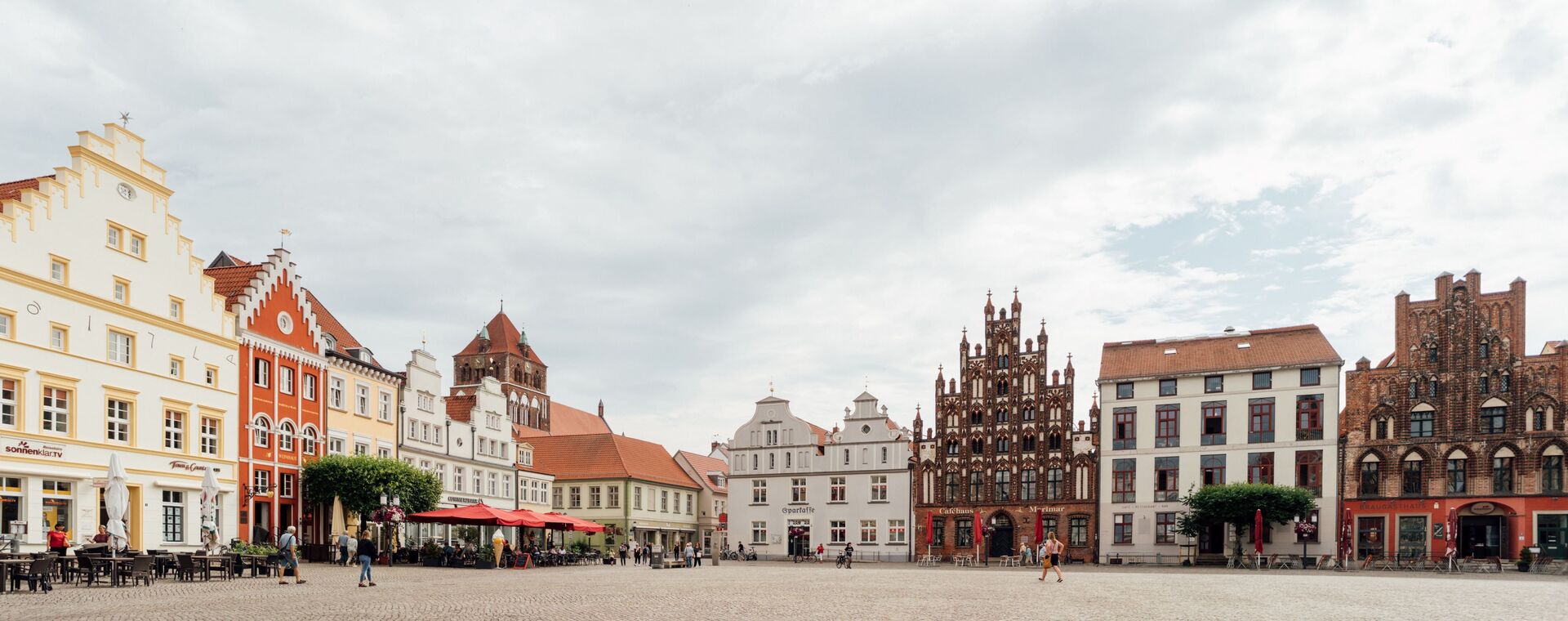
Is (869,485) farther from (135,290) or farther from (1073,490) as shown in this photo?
(135,290)

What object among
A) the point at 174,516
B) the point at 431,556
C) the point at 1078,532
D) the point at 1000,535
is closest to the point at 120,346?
the point at 174,516

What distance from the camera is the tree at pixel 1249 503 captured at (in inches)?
2264

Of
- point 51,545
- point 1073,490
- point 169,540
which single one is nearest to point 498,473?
point 169,540

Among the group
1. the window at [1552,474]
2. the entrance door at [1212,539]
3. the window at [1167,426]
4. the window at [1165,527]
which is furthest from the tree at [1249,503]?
the window at [1552,474]

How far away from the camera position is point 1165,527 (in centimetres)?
6372

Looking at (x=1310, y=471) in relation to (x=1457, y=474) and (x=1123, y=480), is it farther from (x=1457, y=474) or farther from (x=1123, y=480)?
(x=1123, y=480)

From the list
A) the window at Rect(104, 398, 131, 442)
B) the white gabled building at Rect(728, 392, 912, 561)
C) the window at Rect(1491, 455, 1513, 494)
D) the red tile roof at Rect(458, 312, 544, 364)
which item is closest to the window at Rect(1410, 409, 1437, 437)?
the window at Rect(1491, 455, 1513, 494)

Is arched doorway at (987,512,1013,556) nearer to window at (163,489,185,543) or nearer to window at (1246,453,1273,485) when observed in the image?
window at (1246,453,1273,485)

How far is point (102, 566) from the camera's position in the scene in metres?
27.1

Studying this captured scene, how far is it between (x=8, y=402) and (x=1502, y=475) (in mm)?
60997

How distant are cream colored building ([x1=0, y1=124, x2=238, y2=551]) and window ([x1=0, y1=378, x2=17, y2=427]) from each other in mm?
38

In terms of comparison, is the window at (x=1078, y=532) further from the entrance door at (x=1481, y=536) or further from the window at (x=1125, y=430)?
the entrance door at (x=1481, y=536)

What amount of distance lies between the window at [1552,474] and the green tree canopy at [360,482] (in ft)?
166

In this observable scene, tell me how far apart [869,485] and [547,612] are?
2166 inches
